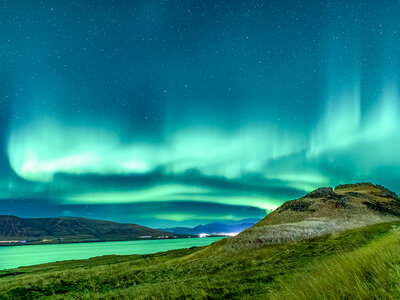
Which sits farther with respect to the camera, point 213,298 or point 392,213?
point 392,213

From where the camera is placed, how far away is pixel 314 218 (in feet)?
180

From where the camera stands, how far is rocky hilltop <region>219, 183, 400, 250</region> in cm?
4145

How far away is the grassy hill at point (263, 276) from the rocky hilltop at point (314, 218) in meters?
0.57

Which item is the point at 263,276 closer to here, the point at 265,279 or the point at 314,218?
the point at 265,279

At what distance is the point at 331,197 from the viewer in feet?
223

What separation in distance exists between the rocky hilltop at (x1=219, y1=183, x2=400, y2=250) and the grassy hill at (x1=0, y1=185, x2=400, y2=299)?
0.57 meters

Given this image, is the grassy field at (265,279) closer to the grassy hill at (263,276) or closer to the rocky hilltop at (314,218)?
the grassy hill at (263,276)

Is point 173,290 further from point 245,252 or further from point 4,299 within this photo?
point 245,252

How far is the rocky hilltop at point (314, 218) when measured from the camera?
136ft

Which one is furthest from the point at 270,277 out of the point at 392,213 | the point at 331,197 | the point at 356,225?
the point at 392,213

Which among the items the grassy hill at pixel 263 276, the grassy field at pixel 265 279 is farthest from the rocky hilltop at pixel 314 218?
the grassy field at pixel 265 279

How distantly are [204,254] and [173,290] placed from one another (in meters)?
27.0

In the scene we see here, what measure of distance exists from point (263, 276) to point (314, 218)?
39.8 meters

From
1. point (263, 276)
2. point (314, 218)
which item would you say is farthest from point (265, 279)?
point (314, 218)
